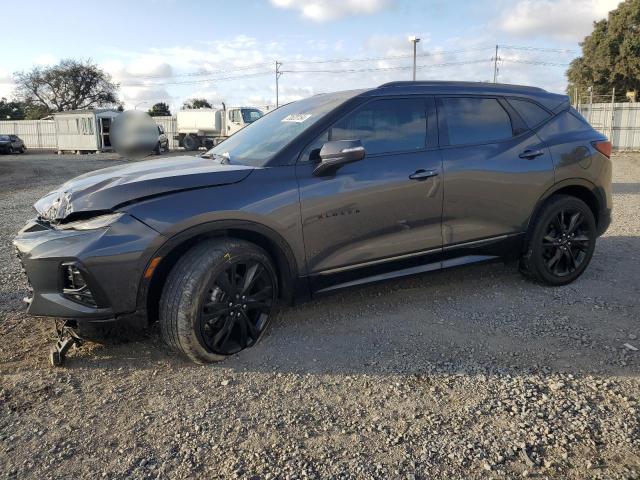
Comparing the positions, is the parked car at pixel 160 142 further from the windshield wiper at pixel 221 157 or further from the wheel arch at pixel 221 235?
the wheel arch at pixel 221 235

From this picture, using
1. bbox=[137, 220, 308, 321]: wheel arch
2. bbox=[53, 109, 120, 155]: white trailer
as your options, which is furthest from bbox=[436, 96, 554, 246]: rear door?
bbox=[53, 109, 120, 155]: white trailer

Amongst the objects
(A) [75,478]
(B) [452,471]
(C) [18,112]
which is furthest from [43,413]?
(C) [18,112]

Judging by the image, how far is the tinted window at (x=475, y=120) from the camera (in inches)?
161

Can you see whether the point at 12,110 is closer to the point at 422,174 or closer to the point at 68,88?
the point at 68,88

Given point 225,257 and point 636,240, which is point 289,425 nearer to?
point 225,257

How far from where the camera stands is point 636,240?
634 centimetres

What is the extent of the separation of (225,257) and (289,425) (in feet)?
3.56

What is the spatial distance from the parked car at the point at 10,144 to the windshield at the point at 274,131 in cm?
3728

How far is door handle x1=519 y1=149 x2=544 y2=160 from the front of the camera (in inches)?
169

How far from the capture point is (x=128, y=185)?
309 cm

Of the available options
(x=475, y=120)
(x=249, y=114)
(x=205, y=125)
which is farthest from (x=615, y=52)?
(x=475, y=120)

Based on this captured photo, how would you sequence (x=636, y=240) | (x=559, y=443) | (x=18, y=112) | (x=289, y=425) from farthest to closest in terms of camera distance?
(x=18, y=112) → (x=636, y=240) → (x=289, y=425) → (x=559, y=443)

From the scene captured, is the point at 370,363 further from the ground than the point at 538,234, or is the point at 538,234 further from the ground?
the point at 538,234

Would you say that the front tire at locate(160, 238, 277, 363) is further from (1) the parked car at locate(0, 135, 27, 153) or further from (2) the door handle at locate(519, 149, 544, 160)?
(1) the parked car at locate(0, 135, 27, 153)
